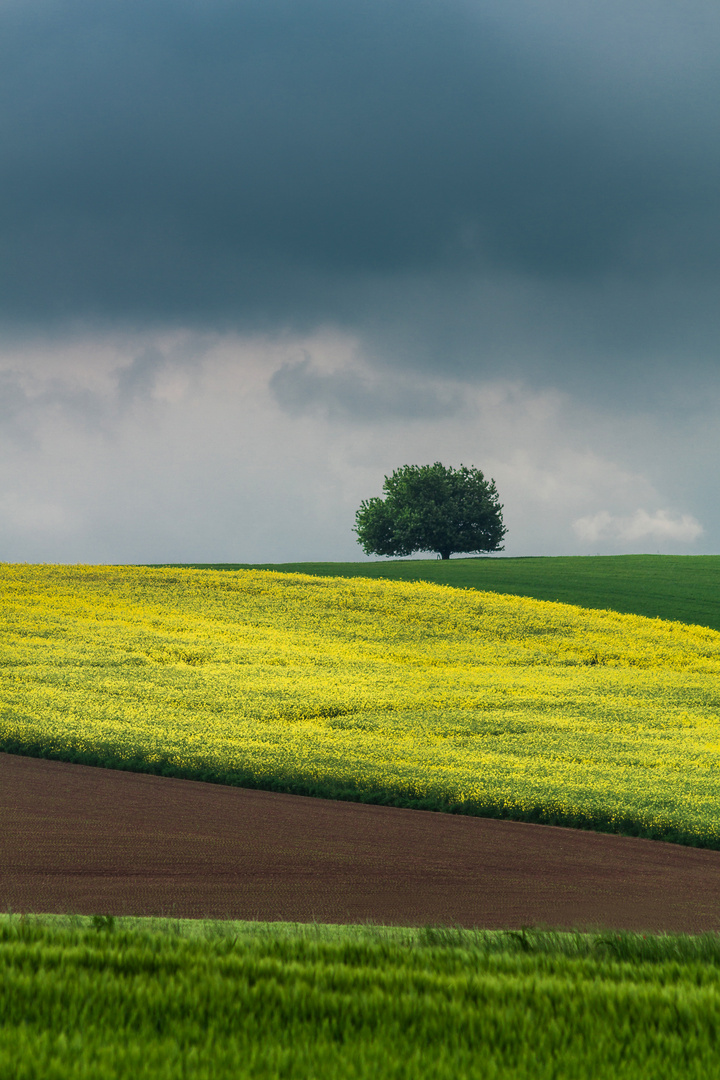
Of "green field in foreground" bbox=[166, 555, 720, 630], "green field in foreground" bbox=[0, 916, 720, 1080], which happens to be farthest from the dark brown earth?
"green field in foreground" bbox=[166, 555, 720, 630]

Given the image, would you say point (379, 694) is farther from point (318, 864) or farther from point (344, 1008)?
point (344, 1008)

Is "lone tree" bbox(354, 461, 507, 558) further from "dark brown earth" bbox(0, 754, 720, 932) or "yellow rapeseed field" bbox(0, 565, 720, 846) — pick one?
"dark brown earth" bbox(0, 754, 720, 932)

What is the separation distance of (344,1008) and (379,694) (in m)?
14.8

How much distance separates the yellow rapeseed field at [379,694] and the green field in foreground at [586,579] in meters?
4.08

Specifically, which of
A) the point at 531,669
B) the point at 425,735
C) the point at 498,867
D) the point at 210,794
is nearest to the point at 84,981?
the point at 498,867

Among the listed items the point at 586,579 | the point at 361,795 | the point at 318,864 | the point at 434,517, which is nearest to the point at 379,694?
the point at 361,795

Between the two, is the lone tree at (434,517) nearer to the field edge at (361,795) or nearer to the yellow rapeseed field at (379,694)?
the yellow rapeseed field at (379,694)

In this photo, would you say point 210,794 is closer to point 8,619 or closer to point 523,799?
point 523,799

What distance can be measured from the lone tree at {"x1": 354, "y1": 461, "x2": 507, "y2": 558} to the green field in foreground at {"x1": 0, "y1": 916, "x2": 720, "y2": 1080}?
6563 cm

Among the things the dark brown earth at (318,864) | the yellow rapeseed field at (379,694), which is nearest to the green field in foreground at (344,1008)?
the dark brown earth at (318,864)

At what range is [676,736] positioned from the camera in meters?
16.8

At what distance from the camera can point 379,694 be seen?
62.8ft

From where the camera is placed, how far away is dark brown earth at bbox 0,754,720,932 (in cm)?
784

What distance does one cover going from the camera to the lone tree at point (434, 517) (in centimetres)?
7131
